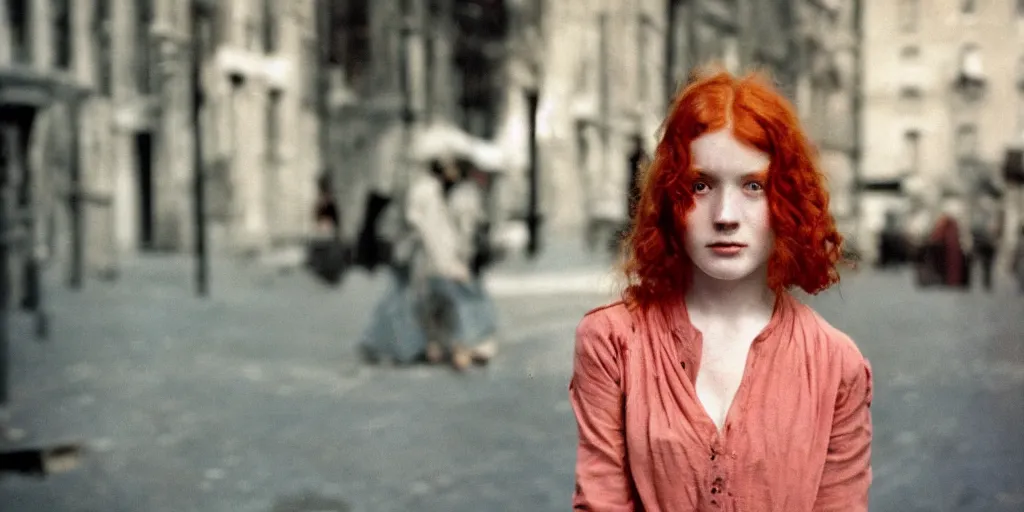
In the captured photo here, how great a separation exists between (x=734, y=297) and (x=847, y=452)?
0.25m

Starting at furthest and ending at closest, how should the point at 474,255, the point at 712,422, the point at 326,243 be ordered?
1. the point at 474,255
2. the point at 326,243
3. the point at 712,422

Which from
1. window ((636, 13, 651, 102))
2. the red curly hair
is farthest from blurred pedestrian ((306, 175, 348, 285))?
the red curly hair

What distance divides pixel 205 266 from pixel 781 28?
2.72 meters

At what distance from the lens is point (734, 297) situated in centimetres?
137

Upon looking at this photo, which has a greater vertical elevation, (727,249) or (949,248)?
(727,249)

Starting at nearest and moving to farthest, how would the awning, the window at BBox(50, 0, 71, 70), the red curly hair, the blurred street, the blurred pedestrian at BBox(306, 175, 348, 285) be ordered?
the red curly hair < the blurred street < the awning < the window at BBox(50, 0, 71, 70) < the blurred pedestrian at BBox(306, 175, 348, 285)

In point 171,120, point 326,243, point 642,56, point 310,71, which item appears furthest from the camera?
point 310,71

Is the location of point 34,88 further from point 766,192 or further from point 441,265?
point 766,192

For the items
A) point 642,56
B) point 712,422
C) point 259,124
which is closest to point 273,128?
point 259,124

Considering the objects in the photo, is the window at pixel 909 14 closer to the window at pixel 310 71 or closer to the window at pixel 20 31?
the window at pixel 310 71

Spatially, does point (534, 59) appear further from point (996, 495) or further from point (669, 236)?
point (669, 236)

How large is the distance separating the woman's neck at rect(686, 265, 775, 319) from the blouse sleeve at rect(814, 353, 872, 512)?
0.15 m

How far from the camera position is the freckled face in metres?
1.30

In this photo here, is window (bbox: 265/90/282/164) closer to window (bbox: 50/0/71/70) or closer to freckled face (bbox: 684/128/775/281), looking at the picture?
window (bbox: 50/0/71/70)
